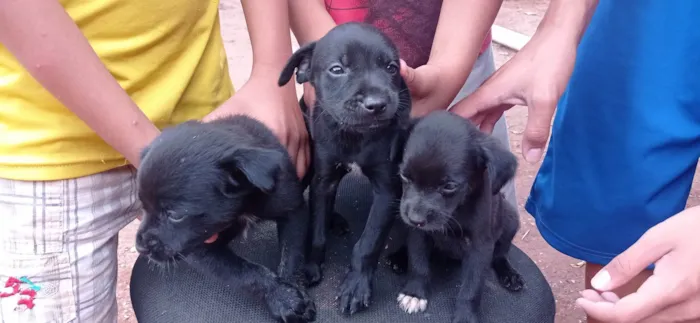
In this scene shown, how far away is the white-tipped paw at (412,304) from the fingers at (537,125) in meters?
0.59

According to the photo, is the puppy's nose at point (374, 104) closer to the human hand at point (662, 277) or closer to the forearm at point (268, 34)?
the forearm at point (268, 34)

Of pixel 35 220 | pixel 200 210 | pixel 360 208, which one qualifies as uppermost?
pixel 200 210

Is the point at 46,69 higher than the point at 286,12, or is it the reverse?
the point at 46,69

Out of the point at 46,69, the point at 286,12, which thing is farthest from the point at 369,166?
the point at 46,69

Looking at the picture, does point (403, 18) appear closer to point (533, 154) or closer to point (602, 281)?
point (533, 154)

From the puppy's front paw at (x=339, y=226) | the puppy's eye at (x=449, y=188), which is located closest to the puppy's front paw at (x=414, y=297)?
the puppy's eye at (x=449, y=188)

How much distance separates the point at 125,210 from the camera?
1892 millimetres

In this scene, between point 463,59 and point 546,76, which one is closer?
point 546,76

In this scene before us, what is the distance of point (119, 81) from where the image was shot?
184 cm

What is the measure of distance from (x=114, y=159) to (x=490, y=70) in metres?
1.57

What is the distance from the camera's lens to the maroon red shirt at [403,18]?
2277 millimetres

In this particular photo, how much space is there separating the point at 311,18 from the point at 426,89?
53cm

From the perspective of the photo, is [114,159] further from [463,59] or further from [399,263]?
[463,59]

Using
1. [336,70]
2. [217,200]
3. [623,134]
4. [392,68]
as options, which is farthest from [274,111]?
[623,134]
